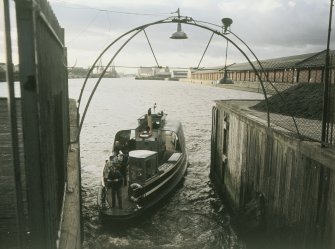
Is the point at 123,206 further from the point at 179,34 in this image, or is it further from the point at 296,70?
the point at 296,70

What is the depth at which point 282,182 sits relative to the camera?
9406 mm

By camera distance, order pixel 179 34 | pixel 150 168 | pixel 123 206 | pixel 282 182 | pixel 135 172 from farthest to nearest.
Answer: pixel 150 168, pixel 135 172, pixel 123 206, pixel 282 182, pixel 179 34

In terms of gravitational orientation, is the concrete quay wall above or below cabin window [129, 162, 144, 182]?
above

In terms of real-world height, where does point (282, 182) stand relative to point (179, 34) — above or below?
below

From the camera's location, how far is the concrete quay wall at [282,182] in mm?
7070

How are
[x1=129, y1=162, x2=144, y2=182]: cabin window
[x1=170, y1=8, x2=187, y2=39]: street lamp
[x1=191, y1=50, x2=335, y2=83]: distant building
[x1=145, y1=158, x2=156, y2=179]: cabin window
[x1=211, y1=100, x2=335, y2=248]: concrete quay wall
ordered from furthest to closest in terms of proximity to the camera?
[x1=191, y1=50, x2=335, y2=83]: distant building → [x1=145, y1=158, x2=156, y2=179]: cabin window → [x1=129, y1=162, x2=144, y2=182]: cabin window → [x1=170, y1=8, x2=187, y2=39]: street lamp → [x1=211, y1=100, x2=335, y2=248]: concrete quay wall

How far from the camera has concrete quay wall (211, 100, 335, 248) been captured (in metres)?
7.07

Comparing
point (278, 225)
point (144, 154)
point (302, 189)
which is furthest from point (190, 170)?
point (302, 189)

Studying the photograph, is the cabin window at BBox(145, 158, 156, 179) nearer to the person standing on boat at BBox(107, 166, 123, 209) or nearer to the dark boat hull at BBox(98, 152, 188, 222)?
the dark boat hull at BBox(98, 152, 188, 222)

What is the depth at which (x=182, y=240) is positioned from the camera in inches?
570

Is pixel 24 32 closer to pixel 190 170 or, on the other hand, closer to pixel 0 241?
pixel 0 241

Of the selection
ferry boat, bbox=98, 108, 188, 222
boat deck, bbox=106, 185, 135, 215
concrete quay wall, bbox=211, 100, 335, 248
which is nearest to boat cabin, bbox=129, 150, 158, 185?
ferry boat, bbox=98, 108, 188, 222

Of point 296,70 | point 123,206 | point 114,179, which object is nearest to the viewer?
point 114,179

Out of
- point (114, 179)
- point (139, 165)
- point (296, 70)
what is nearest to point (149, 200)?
point (139, 165)
